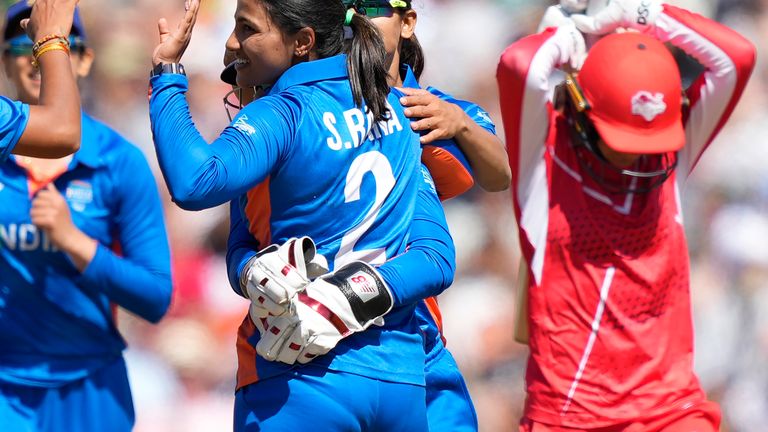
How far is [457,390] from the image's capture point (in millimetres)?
3217

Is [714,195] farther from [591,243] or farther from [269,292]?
[269,292]

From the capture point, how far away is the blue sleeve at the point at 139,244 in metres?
3.69

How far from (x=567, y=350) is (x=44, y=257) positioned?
1.55 metres

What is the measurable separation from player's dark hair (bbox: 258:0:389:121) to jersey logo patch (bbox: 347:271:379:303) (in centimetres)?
38

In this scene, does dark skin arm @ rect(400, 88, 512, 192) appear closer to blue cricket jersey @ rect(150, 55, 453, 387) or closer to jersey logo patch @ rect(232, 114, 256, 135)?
blue cricket jersey @ rect(150, 55, 453, 387)

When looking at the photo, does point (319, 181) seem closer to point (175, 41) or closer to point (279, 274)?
point (279, 274)

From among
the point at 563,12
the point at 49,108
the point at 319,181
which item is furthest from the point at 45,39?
the point at 563,12

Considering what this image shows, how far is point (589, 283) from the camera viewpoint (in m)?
3.57

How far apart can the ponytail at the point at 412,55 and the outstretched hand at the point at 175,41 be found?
2.83ft

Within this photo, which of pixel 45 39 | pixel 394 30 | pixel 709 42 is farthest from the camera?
pixel 709 42

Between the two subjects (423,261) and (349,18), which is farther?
(349,18)

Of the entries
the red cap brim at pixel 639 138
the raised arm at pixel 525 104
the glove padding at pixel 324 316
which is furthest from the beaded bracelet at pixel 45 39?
the red cap brim at pixel 639 138

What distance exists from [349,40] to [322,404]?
2.81 feet

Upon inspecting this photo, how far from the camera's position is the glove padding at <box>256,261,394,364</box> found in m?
2.61
